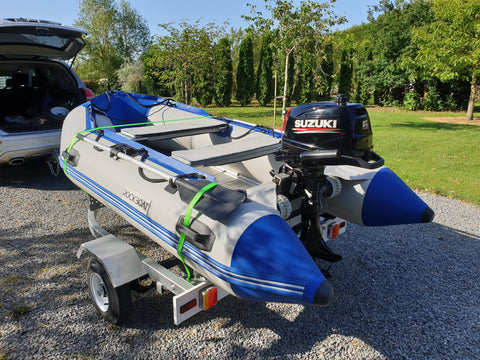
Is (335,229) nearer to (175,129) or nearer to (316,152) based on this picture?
(316,152)

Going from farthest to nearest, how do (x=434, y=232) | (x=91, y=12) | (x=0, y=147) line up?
(x=91, y=12) → (x=0, y=147) → (x=434, y=232)

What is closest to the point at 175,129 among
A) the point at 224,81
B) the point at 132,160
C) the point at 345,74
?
the point at 132,160

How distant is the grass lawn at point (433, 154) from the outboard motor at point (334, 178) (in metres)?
3.05

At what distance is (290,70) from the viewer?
17781mm

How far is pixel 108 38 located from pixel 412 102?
81.1ft

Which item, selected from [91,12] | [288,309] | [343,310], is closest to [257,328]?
[288,309]

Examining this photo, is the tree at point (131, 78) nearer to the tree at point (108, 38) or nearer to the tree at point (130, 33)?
the tree at point (108, 38)

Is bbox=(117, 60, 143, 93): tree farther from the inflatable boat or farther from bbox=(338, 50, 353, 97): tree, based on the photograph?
the inflatable boat

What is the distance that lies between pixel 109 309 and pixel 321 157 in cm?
193

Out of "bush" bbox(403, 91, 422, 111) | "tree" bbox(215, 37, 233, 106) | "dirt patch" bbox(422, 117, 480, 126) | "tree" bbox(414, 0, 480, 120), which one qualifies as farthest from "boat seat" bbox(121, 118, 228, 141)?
"bush" bbox(403, 91, 422, 111)

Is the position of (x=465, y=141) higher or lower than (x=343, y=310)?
higher

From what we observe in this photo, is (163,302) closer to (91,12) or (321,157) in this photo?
(321,157)

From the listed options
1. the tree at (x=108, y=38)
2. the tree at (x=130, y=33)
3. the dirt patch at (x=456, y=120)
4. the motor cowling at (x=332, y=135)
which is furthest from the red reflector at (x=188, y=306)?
the tree at (x=130, y=33)

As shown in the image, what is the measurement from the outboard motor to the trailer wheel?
1396 mm
